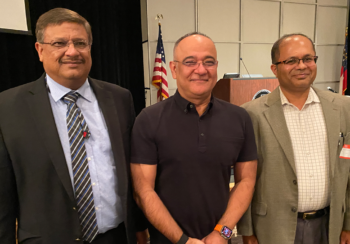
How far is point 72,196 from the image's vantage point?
1.14m

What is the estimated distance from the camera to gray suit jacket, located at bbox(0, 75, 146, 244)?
107 cm

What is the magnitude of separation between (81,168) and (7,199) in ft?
1.08

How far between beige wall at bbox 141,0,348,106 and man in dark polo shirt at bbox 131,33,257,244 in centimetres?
350

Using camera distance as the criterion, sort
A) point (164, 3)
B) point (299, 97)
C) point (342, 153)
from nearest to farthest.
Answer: point (342, 153) → point (299, 97) → point (164, 3)

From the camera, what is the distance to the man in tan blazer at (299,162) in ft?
4.73

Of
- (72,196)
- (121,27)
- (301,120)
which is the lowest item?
(72,196)

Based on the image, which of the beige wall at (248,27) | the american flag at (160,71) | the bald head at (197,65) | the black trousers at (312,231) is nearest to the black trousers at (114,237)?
the bald head at (197,65)

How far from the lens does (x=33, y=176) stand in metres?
1.09

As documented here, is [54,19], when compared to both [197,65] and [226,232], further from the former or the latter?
[226,232]

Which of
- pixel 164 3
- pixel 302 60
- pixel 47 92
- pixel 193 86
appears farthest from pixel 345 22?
pixel 47 92

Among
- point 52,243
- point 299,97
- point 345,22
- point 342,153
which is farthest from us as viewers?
point 345,22

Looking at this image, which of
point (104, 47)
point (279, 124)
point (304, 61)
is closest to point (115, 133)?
point (279, 124)

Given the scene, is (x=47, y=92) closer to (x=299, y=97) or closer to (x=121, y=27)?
(x=299, y=97)

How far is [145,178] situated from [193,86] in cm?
56
